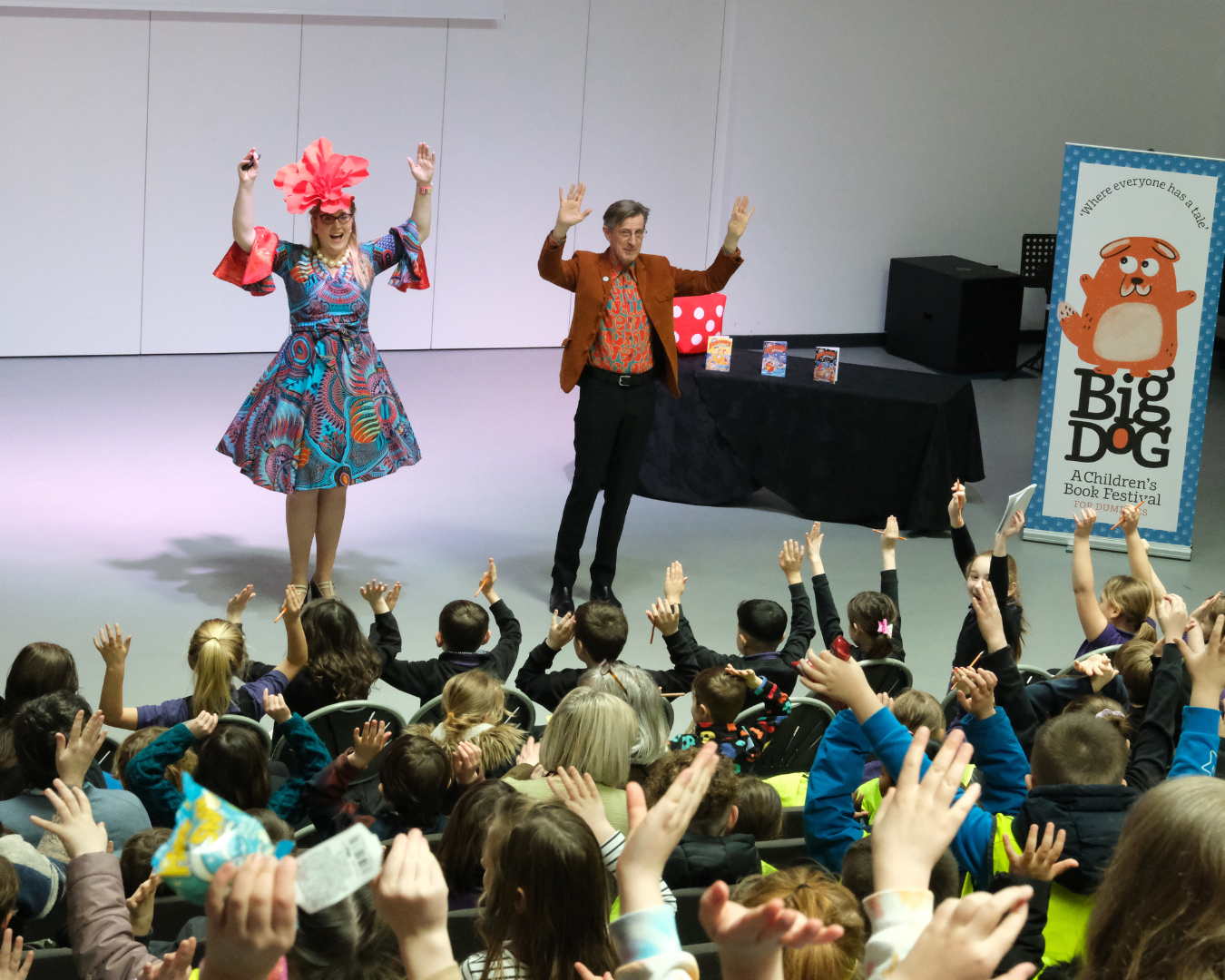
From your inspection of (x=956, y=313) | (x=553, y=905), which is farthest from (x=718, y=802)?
(x=956, y=313)

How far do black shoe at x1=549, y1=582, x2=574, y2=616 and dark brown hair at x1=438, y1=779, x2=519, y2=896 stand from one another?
289cm

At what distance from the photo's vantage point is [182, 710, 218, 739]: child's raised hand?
260 cm

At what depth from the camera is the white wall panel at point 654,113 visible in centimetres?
925

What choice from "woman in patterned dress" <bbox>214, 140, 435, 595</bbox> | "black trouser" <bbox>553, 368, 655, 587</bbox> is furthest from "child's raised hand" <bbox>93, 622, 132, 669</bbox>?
"black trouser" <bbox>553, 368, 655, 587</bbox>

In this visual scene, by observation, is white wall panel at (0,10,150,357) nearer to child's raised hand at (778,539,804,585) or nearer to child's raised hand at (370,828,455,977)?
child's raised hand at (778,539,804,585)

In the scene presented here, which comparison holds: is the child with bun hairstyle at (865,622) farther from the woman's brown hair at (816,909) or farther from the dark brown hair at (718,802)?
the woman's brown hair at (816,909)

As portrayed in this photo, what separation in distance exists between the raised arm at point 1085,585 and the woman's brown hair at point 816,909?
2295 millimetres

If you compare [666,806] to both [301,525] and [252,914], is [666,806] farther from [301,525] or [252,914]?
[301,525]

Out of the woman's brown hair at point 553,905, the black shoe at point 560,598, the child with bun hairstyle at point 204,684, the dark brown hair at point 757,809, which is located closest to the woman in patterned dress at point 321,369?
the black shoe at point 560,598

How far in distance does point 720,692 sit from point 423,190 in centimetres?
252

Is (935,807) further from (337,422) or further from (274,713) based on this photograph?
(337,422)

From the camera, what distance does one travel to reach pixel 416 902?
4.44 feet

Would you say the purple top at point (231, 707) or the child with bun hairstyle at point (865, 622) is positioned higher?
the child with bun hairstyle at point (865, 622)

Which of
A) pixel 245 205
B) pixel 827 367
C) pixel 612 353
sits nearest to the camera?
pixel 245 205
